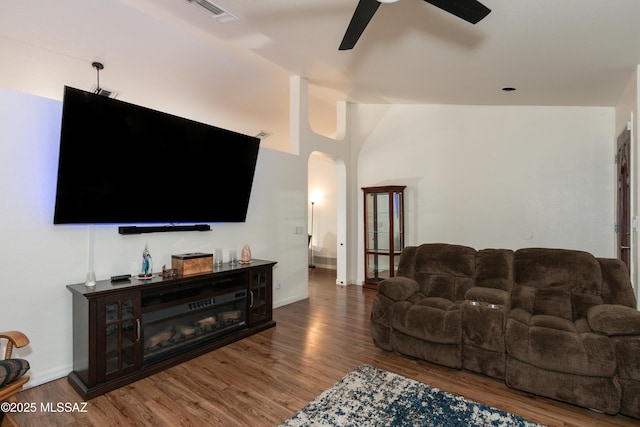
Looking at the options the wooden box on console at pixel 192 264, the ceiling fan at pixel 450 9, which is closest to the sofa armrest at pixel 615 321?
the ceiling fan at pixel 450 9

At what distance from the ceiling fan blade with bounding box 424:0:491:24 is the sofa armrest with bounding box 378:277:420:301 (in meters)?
2.25

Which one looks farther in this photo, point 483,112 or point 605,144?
point 483,112

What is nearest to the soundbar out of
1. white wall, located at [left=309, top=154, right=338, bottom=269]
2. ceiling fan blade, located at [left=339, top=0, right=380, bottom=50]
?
ceiling fan blade, located at [left=339, top=0, right=380, bottom=50]

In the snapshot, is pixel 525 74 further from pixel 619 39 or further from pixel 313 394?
pixel 313 394

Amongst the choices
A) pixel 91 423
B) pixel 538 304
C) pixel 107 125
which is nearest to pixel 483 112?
pixel 538 304

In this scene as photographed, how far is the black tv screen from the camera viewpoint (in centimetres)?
253

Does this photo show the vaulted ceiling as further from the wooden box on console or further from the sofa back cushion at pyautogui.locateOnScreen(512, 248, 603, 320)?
the wooden box on console

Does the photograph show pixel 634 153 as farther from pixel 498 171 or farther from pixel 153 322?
pixel 153 322

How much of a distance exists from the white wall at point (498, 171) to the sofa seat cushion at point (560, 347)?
2531 mm

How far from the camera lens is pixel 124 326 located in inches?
104

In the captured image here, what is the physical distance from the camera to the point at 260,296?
12.6 feet

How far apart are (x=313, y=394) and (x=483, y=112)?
185 inches

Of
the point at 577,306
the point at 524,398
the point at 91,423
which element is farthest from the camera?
the point at 577,306

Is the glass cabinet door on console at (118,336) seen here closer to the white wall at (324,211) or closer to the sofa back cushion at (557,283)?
the sofa back cushion at (557,283)
